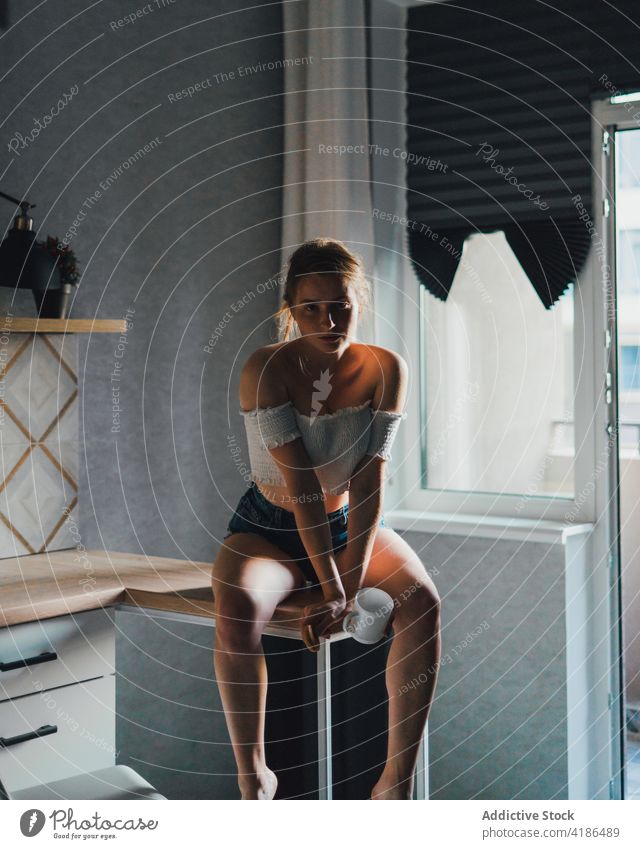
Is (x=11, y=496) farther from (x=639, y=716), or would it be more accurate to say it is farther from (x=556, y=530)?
(x=639, y=716)

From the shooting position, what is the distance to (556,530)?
2.36 metres

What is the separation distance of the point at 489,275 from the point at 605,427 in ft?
1.58

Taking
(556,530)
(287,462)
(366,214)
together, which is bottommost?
(556,530)

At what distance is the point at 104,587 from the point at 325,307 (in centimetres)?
74

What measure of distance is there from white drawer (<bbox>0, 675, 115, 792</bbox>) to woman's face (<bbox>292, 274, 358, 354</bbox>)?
81 cm

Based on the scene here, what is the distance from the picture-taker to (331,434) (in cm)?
153

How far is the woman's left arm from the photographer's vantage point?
154 centimetres

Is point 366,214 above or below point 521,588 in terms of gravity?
above

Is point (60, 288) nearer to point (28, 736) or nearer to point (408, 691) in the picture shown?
point (28, 736)

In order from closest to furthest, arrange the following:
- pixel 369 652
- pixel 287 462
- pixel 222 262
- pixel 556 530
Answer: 1. pixel 287 462
2. pixel 369 652
3. pixel 556 530
4. pixel 222 262

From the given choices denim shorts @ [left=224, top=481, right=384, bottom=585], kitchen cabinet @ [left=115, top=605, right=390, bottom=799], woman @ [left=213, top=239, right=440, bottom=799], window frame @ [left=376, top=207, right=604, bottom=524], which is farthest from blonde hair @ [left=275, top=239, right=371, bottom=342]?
window frame @ [left=376, top=207, right=604, bottom=524]

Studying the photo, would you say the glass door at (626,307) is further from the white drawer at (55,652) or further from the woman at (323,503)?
the white drawer at (55,652)

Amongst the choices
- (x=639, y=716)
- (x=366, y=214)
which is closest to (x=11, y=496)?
(x=366, y=214)

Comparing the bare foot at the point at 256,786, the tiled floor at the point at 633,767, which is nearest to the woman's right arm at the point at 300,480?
the bare foot at the point at 256,786
